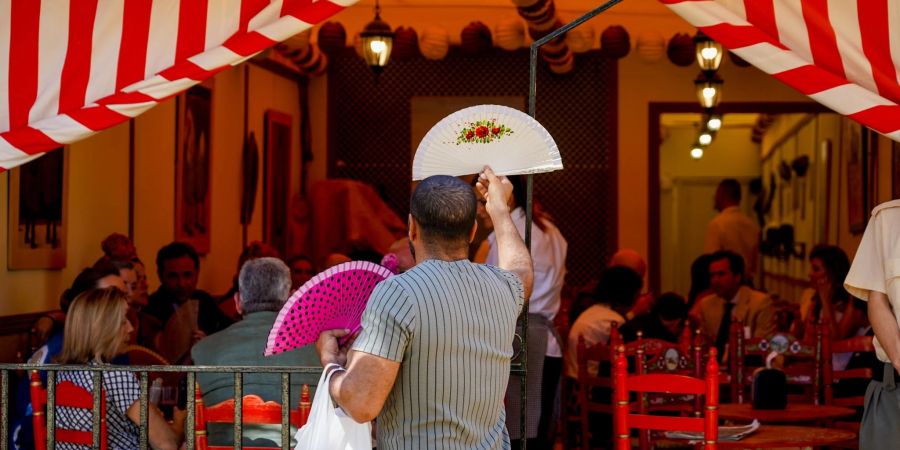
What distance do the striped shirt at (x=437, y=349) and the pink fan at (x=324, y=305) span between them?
0.32 m

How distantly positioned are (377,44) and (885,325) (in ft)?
18.6

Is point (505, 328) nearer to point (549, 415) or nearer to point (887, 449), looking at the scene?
point (887, 449)

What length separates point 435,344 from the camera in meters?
2.82

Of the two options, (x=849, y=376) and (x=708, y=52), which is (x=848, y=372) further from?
(x=708, y=52)

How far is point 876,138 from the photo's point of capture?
31.0 ft

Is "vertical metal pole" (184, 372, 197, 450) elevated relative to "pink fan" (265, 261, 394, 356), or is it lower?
lower

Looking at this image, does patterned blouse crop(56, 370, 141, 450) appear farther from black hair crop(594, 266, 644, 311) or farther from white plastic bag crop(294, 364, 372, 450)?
black hair crop(594, 266, 644, 311)

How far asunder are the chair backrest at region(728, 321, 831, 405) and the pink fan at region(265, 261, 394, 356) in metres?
3.43

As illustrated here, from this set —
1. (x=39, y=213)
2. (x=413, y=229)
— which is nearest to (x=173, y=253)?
(x=39, y=213)

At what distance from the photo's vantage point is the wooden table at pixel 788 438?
4559 millimetres

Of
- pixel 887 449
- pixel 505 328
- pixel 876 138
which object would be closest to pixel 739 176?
pixel 876 138

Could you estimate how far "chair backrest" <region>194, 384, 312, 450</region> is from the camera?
3619 millimetres

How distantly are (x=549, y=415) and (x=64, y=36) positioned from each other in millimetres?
3228

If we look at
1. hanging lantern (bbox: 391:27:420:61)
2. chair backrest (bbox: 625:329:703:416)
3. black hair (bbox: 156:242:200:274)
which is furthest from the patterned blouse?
hanging lantern (bbox: 391:27:420:61)
